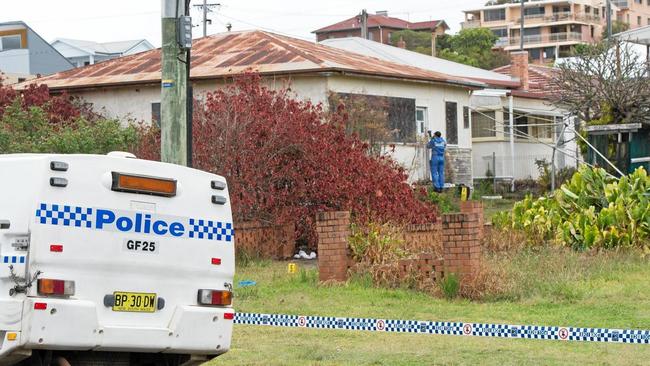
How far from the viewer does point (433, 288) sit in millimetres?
16609

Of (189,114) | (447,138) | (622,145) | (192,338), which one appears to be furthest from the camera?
(447,138)

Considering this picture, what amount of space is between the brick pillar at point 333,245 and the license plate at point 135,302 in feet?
25.8

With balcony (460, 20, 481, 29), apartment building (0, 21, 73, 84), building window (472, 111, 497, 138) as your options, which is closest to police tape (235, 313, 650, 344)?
building window (472, 111, 497, 138)

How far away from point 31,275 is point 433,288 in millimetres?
8293

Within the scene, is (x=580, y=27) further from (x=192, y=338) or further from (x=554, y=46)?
(x=192, y=338)

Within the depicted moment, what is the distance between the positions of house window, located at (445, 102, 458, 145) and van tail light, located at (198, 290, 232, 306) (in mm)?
25975

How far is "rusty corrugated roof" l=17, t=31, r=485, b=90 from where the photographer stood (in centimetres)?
3059

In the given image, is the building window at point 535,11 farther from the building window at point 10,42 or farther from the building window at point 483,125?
the building window at point 483,125

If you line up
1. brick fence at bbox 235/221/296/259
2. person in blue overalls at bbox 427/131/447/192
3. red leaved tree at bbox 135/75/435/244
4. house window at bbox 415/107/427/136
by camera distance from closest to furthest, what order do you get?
brick fence at bbox 235/221/296/259, red leaved tree at bbox 135/75/435/244, person in blue overalls at bbox 427/131/447/192, house window at bbox 415/107/427/136

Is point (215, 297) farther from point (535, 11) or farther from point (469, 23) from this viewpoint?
point (469, 23)

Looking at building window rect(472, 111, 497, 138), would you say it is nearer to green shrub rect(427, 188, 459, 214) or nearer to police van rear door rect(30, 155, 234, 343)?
green shrub rect(427, 188, 459, 214)

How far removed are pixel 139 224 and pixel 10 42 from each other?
5745 cm

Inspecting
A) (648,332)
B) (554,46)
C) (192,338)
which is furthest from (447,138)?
(554,46)

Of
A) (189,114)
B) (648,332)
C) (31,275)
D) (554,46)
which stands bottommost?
(648,332)
